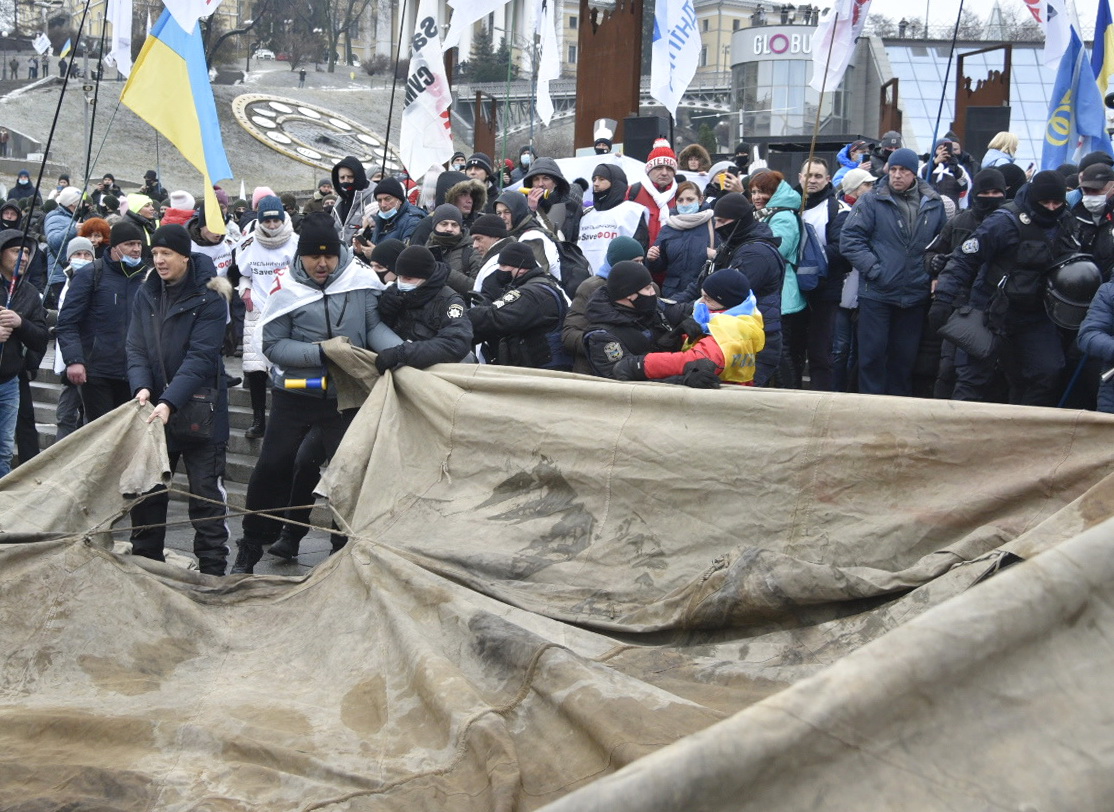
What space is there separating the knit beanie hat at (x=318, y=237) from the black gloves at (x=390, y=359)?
2.33 feet

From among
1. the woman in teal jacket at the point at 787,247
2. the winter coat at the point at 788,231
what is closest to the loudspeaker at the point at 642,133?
the woman in teal jacket at the point at 787,247

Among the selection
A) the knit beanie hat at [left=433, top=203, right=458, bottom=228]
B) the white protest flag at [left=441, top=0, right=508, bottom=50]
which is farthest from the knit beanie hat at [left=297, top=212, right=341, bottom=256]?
the white protest flag at [left=441, top=0, right=508, bottom=50]

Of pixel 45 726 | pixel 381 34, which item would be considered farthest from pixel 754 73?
pixel 381 34

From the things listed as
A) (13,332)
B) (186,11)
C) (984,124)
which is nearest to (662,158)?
(186,11)

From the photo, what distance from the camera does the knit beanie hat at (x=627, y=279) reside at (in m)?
6.60

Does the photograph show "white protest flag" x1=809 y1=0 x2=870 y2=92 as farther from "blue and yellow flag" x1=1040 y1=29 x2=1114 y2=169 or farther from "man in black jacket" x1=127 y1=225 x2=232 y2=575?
"man in black jacket" x1=127 y1=225 x2=232 y2=575

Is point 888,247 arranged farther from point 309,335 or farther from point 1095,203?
point 309,335

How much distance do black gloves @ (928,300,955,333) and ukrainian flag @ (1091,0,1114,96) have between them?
383 cm

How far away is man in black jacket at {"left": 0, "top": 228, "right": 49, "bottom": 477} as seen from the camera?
27.1 feet

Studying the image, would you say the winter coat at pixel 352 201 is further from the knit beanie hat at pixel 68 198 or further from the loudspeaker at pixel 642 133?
the knit beanie hat at pixel 68 198

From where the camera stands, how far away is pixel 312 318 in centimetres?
658

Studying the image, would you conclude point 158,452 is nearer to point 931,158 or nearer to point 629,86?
point 931,158

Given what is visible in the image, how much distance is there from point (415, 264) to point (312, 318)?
2.01 feet

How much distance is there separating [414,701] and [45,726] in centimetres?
118
